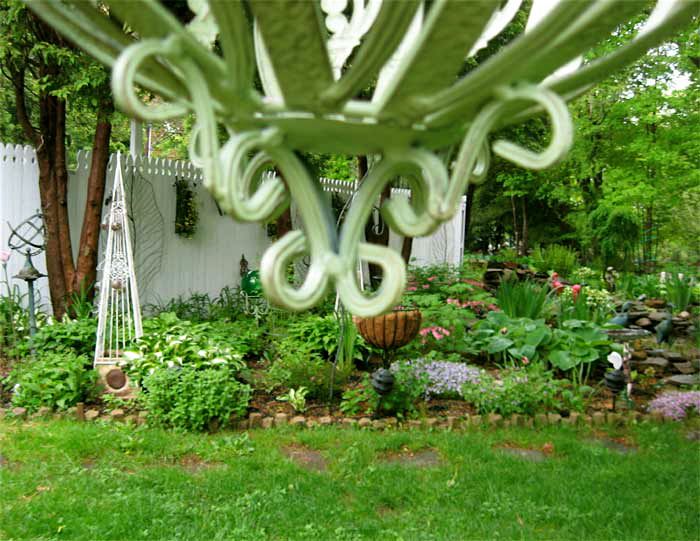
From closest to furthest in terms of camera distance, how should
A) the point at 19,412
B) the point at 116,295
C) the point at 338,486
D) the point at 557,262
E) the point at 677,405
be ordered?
1. the point at 338,486
2. the point at 19,412
3. the point at 677,405
4. the point at 116,295
5. the point at 557,262

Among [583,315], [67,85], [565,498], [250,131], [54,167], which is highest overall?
[67,85]

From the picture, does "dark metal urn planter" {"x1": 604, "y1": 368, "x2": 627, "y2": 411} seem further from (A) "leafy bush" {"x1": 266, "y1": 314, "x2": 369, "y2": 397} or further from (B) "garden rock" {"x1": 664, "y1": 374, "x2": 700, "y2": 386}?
(A) "leafy bush" {"x1": 266, "y1": 314, "x2": 369, "y2": 397}

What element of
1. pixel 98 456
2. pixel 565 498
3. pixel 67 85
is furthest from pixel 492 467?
pixel 67 85

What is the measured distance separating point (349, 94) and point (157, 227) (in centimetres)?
656

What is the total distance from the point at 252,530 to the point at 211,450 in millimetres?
1019

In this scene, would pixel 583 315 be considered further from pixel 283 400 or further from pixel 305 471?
pixel 305 471

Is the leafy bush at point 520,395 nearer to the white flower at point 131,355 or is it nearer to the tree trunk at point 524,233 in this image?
the white flower at point 131,355

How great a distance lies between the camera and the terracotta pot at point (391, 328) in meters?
4.37

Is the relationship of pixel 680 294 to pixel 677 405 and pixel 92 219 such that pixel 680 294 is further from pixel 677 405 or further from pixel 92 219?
pixel 92 219

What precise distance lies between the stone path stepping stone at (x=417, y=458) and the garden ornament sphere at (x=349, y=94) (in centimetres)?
313

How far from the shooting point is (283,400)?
4699 mm

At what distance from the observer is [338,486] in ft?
11.0

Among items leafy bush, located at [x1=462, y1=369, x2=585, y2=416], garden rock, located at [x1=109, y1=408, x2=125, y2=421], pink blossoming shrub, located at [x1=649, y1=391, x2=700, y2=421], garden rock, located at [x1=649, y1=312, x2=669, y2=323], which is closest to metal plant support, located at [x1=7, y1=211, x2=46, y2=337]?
garden rock, located at [x1=109, y1=408, x2=125, y2=421]

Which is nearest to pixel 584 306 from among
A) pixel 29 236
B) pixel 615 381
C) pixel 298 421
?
pixel 615 381
